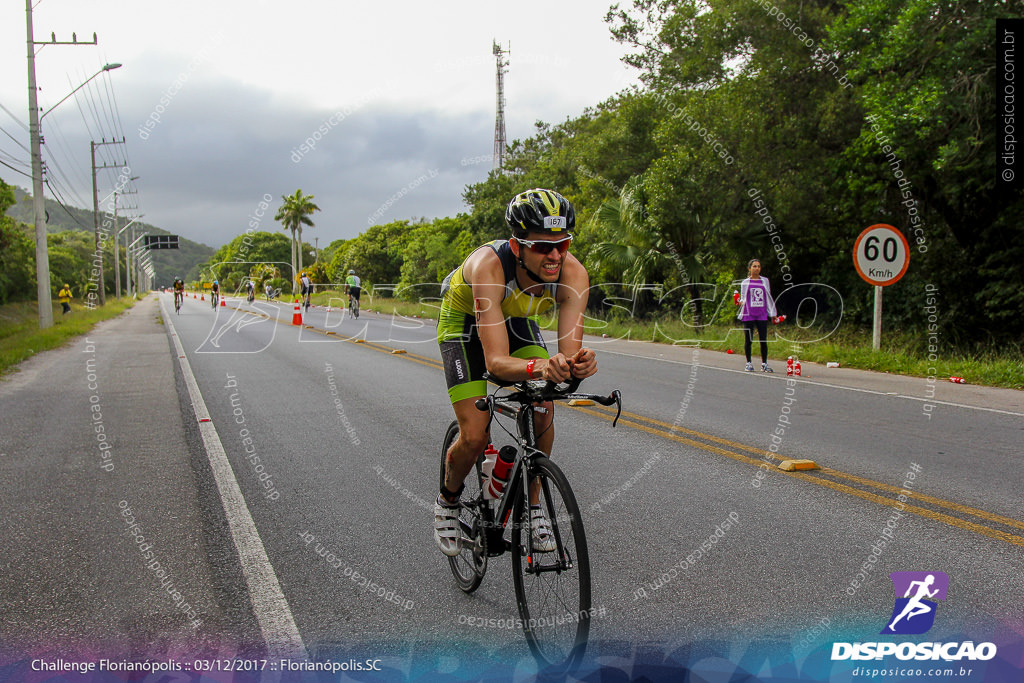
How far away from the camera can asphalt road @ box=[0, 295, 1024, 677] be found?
3.34 meters

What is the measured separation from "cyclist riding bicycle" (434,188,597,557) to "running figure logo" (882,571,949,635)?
1.70m

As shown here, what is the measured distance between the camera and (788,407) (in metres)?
8.96

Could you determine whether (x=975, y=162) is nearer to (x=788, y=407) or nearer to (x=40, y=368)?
(x=788, y=407)

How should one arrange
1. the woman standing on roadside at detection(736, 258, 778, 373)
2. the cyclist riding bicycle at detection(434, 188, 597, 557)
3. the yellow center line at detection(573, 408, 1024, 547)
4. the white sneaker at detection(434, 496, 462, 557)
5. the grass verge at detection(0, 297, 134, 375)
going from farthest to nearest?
the grass verge at detection(0, 297, 134, 375) < the woman standing on roadside at detection(736, 258, 778, 373) < the yellow center line at detection(573, 408, 1024, 547) < the white sneaker at detection(434, 496, 462, 557) < the cyclist riding bicycle at detection(434, 188, 597, 557)

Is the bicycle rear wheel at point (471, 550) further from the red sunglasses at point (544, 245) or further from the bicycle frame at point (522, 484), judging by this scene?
the red sunglasses at point (544, 245)

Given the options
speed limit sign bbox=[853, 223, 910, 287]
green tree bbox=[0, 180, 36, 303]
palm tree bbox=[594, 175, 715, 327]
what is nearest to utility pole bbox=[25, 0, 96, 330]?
green tree bbox=[0, 180, 36, 303]

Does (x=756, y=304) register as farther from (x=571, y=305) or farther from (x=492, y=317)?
(x=492, y=317)

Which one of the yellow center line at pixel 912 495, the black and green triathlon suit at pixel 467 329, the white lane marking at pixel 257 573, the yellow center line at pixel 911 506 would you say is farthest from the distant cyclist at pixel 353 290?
the black and green triathlon suit at pixel 467 329

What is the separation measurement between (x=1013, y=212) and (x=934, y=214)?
2.41 m

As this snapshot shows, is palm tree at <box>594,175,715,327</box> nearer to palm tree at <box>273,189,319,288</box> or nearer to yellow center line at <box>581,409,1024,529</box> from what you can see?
yellow center line at <box>581,409,1024,529</box>

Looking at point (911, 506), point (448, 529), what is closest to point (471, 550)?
point (448, 529)

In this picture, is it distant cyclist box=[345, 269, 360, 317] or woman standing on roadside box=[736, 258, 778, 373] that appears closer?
woman standing on roadside box=[736, 258, 778, 373]

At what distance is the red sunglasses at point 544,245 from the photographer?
3.33m

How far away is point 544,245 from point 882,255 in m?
11.7
